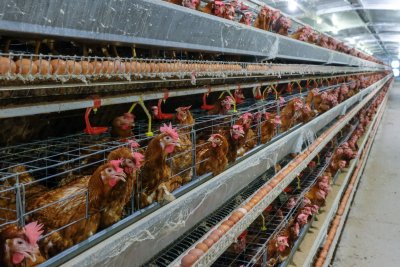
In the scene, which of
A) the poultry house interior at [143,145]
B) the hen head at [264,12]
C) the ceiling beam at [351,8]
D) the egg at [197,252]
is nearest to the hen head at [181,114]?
the poultry house interior at [143,145]

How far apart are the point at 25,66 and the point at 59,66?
0.36 feet

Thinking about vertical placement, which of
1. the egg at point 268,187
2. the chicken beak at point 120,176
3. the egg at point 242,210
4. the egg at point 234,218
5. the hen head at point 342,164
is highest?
the chicken beak at point 120,176

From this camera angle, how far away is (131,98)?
135cm

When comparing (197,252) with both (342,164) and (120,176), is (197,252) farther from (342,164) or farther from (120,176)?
(342,164)

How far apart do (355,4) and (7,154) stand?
7348 millimetres

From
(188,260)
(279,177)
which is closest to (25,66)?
(188,260)

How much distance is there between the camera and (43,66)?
0.93 metres

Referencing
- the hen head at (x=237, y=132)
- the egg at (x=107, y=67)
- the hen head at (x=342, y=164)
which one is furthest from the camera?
the hen head at (x=342, y=164)

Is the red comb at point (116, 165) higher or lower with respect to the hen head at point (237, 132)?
higher

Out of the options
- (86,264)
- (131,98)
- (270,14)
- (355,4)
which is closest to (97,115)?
(131,98)

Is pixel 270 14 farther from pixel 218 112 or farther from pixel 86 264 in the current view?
pixel 86 264

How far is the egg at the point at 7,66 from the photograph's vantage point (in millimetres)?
818

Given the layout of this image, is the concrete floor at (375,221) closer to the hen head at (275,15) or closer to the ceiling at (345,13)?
the hen head at (275,15)

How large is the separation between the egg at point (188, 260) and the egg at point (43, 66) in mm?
755
